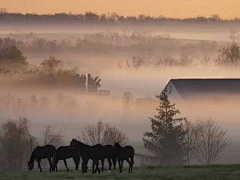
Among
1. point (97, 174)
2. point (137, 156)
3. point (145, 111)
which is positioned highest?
point (145, 111)

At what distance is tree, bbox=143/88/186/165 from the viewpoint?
9838 centimetres

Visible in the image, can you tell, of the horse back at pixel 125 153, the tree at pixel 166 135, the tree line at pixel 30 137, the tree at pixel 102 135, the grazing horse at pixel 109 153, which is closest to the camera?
the grazing horse at pixel 109 153

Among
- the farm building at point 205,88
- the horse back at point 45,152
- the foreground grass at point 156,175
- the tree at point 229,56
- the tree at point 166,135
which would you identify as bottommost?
the foreground grass at point 156,175

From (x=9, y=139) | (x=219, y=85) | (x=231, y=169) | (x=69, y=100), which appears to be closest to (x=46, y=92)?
(x=69, y=100)

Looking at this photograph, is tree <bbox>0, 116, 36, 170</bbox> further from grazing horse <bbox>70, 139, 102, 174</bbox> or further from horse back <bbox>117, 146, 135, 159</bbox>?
horse back <bbox>117, 146, 135, 159</bbox>

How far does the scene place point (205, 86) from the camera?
116 meters

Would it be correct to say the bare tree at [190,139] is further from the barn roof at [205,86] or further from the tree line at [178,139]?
the barn roof at [205,86]

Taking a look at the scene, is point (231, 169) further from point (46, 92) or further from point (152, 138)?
point (46, 92)

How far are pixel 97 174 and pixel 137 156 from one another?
51244 mm

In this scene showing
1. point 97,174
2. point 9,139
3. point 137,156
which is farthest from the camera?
point 9,139

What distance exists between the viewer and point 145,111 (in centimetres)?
11575

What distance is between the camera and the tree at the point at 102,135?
110m

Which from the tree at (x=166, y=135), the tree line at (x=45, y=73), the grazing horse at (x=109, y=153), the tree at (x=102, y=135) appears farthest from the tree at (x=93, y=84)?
the grazing horse at (x=109, y=153)

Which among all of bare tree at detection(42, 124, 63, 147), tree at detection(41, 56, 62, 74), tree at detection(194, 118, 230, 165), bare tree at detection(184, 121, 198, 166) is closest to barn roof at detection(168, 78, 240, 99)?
tree at detection(194, 118, 230, 165)
